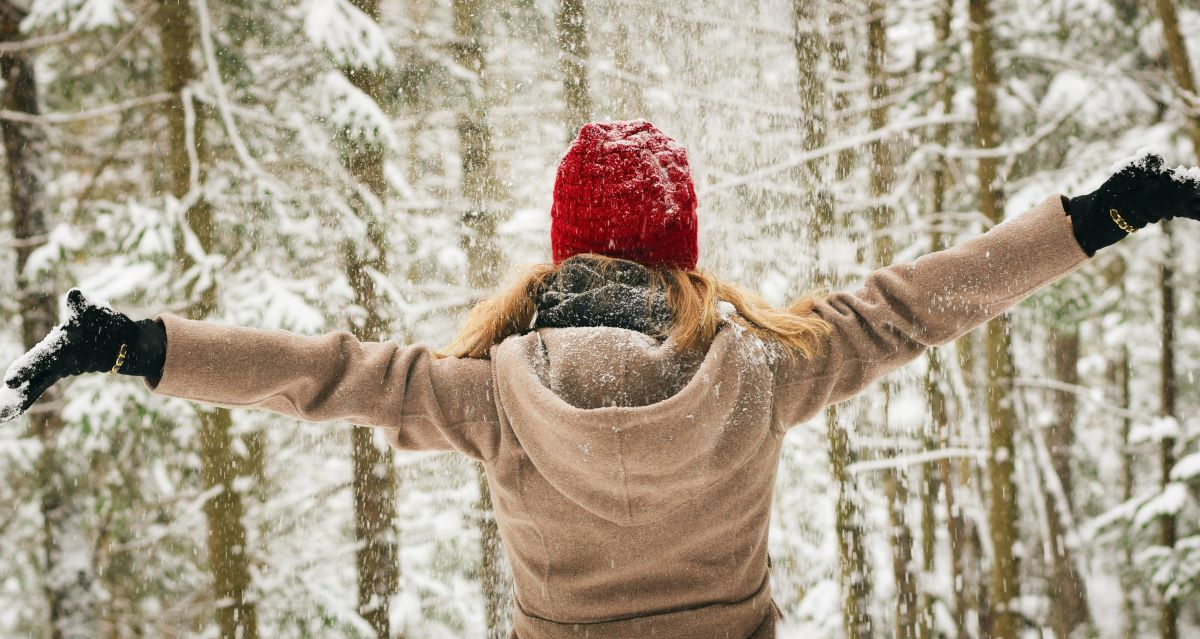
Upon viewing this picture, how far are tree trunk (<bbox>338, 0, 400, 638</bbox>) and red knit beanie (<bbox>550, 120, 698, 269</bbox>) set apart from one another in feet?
15.6

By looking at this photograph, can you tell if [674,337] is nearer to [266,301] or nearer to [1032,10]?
[266,301]

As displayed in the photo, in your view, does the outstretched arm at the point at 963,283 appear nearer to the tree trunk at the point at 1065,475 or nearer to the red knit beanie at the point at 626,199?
the red knit beanie at the point at 626,199

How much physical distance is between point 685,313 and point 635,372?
183 millimetres

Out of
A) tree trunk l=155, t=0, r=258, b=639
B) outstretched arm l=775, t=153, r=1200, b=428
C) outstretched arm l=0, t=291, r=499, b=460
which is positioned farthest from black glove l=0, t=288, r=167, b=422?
tree trunk l=155, t=0, r=258, b=639

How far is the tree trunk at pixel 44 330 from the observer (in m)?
6.34

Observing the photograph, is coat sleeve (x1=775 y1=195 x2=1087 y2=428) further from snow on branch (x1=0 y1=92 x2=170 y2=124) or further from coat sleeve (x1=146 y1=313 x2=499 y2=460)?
snow on branch (x1=0 y1=92 x2=170 y2=124)

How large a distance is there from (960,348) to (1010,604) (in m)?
2.17

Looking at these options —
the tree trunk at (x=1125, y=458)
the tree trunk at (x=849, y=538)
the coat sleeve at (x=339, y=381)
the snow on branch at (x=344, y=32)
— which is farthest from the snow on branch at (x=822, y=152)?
the coat sleeve at (x=339, y=381)

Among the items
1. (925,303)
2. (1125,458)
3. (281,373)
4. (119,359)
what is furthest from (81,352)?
(1125,458)

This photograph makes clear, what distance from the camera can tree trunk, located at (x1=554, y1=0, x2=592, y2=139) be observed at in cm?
689

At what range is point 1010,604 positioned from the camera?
639cm

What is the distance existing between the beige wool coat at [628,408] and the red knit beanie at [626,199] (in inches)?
9.9

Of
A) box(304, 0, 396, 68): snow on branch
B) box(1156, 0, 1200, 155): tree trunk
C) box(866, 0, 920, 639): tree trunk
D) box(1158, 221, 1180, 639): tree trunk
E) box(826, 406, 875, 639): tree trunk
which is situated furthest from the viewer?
box(1158, 221, 1180, 639): tree trunk

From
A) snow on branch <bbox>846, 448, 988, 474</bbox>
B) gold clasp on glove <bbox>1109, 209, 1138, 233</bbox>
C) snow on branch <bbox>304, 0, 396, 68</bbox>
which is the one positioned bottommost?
snow on branch <bbox>846, 448, 988, 474</bbox>
